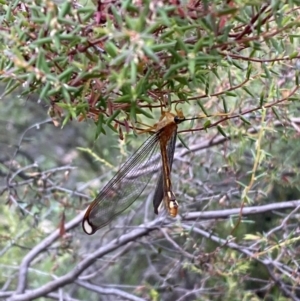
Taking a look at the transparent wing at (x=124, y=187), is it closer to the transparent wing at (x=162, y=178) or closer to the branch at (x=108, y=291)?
the transparent wing at (x=162, y=178)

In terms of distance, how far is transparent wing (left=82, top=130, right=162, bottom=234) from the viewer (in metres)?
0.72

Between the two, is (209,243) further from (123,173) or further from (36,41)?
(36,41)

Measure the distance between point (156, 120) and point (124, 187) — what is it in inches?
35.8

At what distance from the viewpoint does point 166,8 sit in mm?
440

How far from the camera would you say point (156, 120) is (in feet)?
5.54

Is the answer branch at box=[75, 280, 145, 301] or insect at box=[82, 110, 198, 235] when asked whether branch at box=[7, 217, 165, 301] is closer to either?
branch at box=[75, 280, 145, 301]

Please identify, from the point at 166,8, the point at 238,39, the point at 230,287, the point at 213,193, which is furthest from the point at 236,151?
the point at 166,8

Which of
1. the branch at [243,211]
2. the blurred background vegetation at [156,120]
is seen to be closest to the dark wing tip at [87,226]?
the blurred background vegetation at [156,120]

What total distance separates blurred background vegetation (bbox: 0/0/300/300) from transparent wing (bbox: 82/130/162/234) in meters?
0.04

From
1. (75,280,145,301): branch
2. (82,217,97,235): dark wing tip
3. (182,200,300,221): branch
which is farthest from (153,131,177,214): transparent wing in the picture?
(75,280,145,301): branch

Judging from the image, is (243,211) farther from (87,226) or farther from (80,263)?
(87,226)

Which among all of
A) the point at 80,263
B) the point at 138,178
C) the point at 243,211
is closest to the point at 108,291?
the point at 80,263

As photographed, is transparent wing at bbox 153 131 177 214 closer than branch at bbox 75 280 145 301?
Yes

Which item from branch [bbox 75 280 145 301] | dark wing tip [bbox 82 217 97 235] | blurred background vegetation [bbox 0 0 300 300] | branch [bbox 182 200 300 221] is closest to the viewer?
blurred background vegetation [bbox 0 0 300 300]
